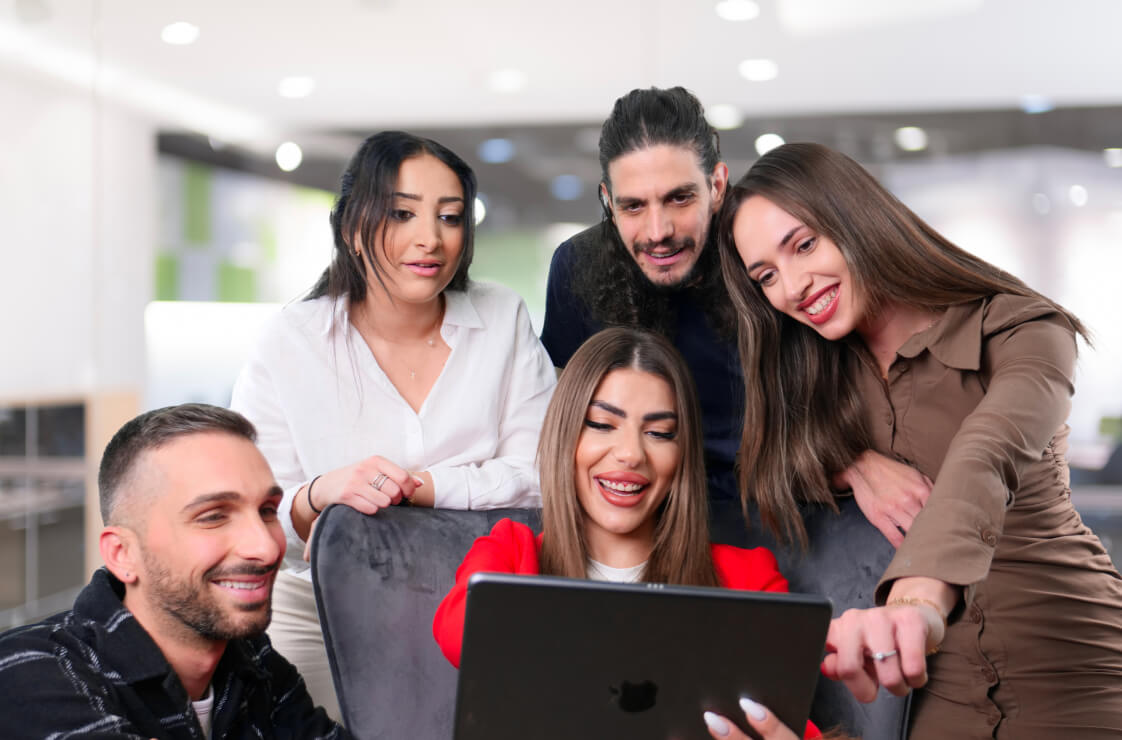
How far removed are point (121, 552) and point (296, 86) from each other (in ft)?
11.2

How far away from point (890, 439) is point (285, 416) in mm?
1156

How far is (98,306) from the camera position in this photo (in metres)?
4.31

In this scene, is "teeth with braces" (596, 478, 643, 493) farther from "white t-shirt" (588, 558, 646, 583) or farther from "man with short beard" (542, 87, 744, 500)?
"man with short beard" (542, 87, 744, 500)

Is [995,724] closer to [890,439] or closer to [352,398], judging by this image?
[890,439]

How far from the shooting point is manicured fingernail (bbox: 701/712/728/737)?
3.67 ft

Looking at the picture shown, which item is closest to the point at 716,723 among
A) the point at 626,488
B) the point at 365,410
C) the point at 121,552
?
the point at 626,488

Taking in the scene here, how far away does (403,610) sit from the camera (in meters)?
1.68

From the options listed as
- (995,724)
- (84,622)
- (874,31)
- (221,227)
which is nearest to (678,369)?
(995,724)

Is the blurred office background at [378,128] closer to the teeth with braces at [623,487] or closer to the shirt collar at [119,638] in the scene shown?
the teeth with braces at [623,487]

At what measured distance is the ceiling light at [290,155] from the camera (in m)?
4.45

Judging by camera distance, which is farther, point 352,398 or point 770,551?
point 352,398

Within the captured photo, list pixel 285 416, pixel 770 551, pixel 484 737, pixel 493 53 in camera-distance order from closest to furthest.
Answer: pixel 484 737 < pixel 770 551 < pixel 285 416 < pixel 493 53

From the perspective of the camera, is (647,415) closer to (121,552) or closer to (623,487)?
(623,487)

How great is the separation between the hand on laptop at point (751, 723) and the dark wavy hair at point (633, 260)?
1080mm
